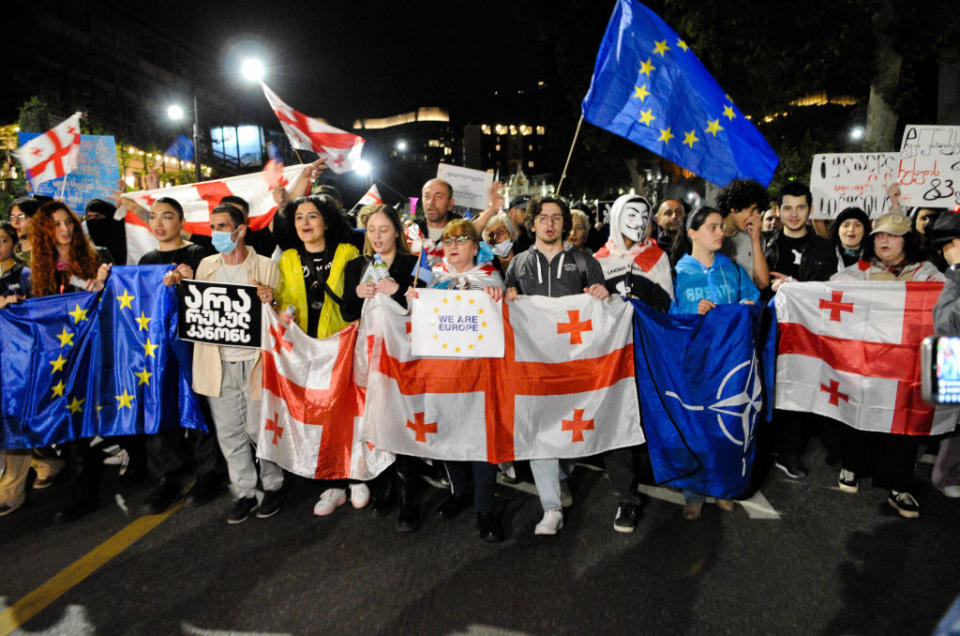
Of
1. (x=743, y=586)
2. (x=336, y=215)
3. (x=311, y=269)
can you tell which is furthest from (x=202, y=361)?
(x=743, y=586)

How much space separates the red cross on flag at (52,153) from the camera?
5.71 meters

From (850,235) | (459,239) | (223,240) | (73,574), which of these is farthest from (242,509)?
(850,235)

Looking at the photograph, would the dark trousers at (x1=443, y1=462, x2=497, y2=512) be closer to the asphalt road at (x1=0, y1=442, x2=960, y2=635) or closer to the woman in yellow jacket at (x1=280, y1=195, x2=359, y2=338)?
the asphalt road at (x1=0, y1=442, x2=960, y2=635)

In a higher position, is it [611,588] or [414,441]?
[414,441]

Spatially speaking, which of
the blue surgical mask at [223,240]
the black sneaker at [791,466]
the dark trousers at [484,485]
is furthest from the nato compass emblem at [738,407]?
the blue surgical mask at [223,240]

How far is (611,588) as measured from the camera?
2.89m

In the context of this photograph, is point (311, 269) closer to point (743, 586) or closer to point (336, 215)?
point (336, 215)

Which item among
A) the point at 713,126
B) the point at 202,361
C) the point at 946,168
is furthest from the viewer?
the point at 946,168

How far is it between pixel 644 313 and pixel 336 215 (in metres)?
2.28

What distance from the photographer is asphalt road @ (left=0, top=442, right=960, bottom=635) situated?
105 inches

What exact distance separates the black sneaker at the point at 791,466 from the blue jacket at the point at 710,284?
135 cm

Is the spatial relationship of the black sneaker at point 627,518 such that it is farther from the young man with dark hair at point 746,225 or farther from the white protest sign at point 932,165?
the white protest sign at point 932,165

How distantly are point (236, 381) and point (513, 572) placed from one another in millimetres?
2290

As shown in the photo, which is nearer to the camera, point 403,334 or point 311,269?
point 403,334
